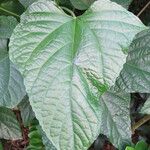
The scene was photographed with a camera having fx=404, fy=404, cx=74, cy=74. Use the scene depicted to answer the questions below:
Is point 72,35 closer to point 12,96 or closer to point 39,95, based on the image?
point 39,95

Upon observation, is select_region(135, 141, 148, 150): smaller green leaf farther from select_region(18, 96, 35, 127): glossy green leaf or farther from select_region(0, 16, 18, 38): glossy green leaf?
select_region(0, 16, 18, 38): glossy green leaf

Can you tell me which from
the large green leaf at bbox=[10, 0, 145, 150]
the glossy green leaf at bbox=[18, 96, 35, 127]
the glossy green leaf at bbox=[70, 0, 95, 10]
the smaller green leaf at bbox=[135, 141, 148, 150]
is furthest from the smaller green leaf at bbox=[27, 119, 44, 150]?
the large green leaf at bbox=[10, 0, 145, 150]

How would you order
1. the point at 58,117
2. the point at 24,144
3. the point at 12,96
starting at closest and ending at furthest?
1. the point at 58,117
2. the point at 12,96
3. the point at 24,144

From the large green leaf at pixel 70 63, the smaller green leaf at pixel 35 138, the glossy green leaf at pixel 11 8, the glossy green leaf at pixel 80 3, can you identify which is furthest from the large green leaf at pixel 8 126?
the large green leaf at pixel 70 63

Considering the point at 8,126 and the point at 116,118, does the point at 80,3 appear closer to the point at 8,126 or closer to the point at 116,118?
the point at 116,118

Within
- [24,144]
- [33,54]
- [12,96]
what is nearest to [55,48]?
[33,54]

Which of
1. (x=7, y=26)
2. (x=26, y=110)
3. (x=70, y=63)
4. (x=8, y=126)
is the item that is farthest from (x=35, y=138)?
(x=70, y=63)
